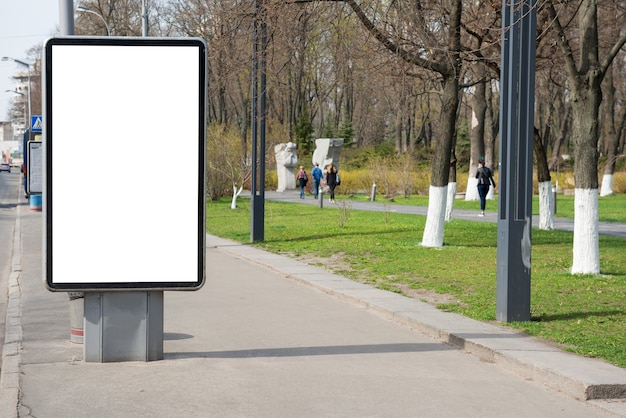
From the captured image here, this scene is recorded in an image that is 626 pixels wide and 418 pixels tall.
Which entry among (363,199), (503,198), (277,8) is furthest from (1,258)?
(363,199)

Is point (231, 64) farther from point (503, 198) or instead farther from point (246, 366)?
point (246, 366)

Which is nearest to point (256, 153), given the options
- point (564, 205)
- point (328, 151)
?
point (564, 205)

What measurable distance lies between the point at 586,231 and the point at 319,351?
680cm

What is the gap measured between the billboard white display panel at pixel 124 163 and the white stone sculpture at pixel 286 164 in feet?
151

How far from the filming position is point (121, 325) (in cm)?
825

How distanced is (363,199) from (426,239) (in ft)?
A: 85.2

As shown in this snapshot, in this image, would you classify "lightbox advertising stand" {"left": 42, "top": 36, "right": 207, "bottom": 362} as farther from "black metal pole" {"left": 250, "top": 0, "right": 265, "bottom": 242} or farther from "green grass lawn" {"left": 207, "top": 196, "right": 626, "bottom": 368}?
"black metal pole" {"left": 250, "top": 0, "right": 265, "bottom": 242}

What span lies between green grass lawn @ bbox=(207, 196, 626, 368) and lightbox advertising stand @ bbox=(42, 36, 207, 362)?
376cm

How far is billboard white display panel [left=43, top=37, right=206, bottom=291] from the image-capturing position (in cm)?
784

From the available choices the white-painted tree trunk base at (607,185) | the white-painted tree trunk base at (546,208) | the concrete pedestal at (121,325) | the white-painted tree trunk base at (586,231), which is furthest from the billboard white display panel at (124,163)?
the white-painted tree trunk base at (607,185)

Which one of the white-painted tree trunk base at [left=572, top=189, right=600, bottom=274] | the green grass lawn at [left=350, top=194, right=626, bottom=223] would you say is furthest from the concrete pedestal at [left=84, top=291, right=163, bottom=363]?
the green grass lawn at [left=350, top=194, right=626, bottom=223]

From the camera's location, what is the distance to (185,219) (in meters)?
8.09

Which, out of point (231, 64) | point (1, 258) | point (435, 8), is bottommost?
point (1, 258)

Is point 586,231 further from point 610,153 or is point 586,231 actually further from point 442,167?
point 610,153
